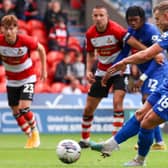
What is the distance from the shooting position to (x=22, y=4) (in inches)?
886

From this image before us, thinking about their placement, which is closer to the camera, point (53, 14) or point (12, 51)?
point (12, 51)

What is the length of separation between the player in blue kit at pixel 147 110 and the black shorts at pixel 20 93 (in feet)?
15.0

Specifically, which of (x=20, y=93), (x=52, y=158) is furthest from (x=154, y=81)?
(x=20, y=93)

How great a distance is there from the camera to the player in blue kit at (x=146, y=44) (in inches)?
509

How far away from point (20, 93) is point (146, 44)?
2.67 meters

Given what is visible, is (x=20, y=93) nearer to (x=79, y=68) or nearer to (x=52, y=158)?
(x=52, y=158)

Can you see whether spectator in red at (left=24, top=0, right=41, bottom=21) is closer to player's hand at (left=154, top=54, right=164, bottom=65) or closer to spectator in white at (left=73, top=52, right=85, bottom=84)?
spectator in white at (left=73, top=52, right=85, bottom=84)

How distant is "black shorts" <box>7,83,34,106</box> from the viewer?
1424cm

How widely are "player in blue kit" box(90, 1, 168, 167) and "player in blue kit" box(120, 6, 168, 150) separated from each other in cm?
304

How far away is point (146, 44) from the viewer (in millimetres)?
13383

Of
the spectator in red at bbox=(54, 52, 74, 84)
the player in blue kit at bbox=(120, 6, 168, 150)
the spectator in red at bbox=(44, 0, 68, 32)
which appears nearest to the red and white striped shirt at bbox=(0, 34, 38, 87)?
the player in blue kit at bbox=(120, 6, 168, 150)

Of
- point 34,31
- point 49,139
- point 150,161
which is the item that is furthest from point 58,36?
point 150,161

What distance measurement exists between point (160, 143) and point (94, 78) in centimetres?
172

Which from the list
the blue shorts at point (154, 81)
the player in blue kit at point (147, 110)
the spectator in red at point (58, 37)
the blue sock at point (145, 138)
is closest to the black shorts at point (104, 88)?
the blue shorts at point (154, 81)
